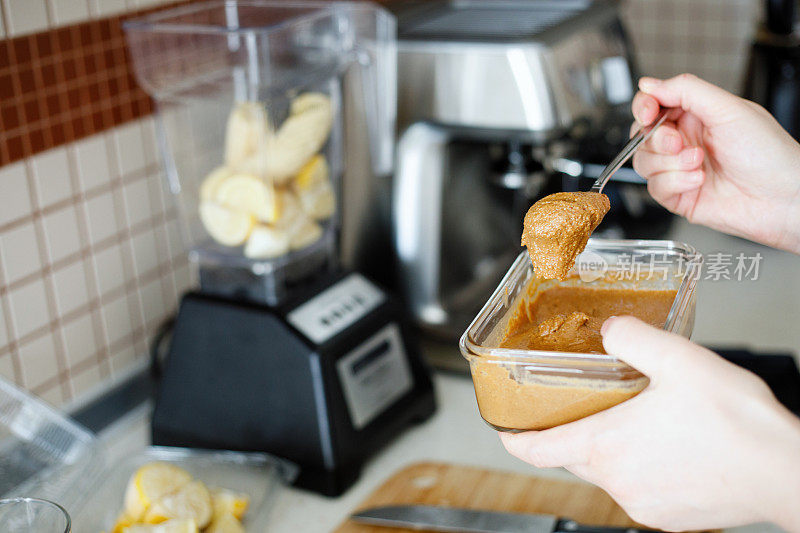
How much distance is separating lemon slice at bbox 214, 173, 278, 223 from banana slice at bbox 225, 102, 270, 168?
0.9 inches

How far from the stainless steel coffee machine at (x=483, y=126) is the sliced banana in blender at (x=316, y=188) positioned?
0.53 feet

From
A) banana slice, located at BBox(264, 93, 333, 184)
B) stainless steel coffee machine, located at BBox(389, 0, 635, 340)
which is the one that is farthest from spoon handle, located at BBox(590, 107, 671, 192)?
banana slice, located at BBox(264, 93, 333, 184)

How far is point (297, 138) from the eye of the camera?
99 centimetres

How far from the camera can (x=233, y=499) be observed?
0.89 meters

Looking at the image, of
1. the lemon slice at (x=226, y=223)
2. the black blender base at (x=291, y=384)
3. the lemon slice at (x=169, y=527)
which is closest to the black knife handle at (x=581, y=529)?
the black blender base at (x=291, y=384)

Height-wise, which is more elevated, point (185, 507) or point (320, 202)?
point (320, 202)

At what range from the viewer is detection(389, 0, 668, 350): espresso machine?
1.10 m

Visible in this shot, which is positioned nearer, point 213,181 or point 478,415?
point 213,181

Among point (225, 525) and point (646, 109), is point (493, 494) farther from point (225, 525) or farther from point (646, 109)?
point (646, 109)

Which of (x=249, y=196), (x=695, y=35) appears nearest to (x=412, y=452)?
(x=249, y=196)

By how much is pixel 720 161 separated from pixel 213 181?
0.55 meters

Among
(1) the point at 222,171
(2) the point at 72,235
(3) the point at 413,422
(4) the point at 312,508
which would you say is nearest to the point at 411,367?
(3) the point at 413,422

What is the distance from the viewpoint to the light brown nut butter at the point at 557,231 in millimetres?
676

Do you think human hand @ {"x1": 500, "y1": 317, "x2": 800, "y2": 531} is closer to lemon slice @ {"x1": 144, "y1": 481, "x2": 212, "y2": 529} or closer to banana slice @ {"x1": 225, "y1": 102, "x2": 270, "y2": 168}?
lemon slice @ {"x1": 144, "y1": 481, "x2": 212, "y2": 529}
